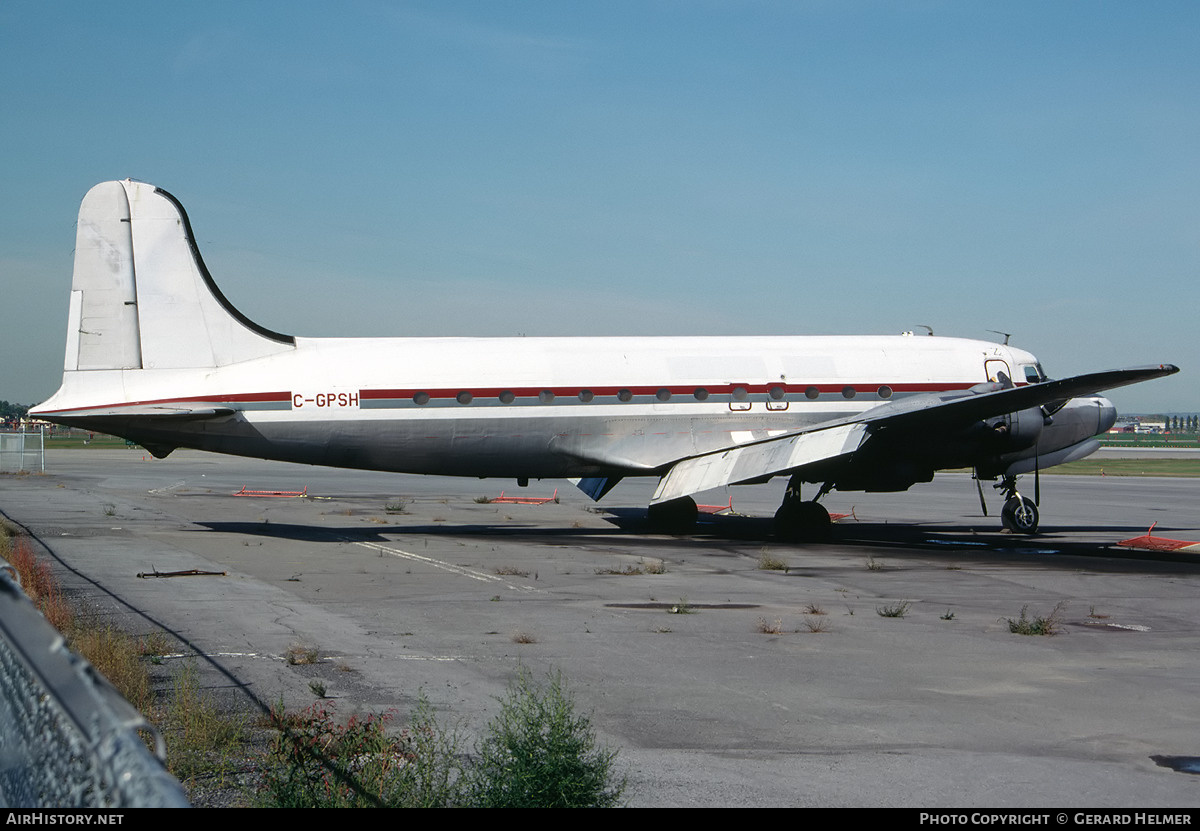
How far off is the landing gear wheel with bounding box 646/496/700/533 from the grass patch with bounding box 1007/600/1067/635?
12349 mm

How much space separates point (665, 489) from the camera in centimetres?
2189

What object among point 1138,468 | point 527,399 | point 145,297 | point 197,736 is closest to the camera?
point 197,736

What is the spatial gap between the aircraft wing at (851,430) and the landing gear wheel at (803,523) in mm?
1873

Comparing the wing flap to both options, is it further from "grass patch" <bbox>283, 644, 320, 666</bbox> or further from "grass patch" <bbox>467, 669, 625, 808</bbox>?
"grass patch" <bbox>467, 669, 625, 808</bbox>

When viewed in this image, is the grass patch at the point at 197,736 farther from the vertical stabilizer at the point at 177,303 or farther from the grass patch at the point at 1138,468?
the grass patch at the point at 1138,468

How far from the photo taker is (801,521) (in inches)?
888

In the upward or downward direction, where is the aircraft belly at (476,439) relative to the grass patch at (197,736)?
upward

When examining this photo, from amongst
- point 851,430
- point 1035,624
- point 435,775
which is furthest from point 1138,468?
point 435,775

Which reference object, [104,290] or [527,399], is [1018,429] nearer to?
[527,399]

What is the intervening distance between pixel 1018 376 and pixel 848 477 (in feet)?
19.3

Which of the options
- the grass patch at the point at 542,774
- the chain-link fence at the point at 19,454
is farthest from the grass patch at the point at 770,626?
the chain-link fence at the point at 19,454

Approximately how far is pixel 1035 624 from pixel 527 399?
494 inches

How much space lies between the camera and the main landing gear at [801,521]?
22.5m

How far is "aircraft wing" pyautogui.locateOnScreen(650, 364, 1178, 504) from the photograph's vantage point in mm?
19375
